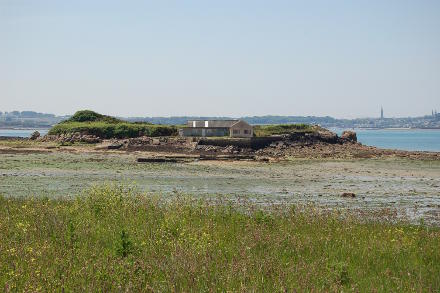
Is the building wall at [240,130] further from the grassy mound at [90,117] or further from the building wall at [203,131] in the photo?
the grassy mound at [90,117]

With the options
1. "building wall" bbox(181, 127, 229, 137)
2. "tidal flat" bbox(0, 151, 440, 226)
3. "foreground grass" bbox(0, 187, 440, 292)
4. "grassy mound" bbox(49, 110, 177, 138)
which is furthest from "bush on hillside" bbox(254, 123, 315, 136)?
"foreground grass" bbox(0, 187, 440, 292)

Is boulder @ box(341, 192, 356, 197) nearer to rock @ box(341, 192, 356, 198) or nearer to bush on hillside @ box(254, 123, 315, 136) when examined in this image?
rock @ box(341, 192, 356, 198)

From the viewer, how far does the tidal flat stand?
90.9ft

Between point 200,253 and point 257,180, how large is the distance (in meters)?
28.3

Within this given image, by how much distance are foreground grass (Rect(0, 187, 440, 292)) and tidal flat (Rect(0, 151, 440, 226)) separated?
5086 millimetres

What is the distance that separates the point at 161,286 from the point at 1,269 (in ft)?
11.1

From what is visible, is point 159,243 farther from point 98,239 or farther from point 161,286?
point 161,286

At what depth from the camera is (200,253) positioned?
36.2 ft

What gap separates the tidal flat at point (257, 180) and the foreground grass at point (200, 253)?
5086 mm

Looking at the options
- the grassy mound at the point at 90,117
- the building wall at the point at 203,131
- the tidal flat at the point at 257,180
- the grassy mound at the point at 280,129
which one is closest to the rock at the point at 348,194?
the tidal flat at the point at 257,180

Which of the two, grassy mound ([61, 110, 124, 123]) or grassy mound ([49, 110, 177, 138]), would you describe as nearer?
grassy mound ([49, 110, 177, 138])

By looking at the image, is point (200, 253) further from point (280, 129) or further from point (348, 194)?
point (280, 129)

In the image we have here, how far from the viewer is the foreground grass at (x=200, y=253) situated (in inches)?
377

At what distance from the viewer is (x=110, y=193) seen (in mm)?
18969
